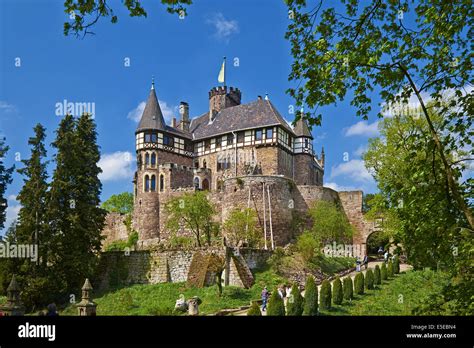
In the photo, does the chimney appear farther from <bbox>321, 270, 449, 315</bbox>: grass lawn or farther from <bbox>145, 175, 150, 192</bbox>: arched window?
<bbox>321, 270, 449, 315</bbox>: grass lawn

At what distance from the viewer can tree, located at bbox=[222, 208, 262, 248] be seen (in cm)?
3631

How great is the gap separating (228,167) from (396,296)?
26.4m

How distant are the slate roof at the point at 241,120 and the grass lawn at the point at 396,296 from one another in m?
21.2

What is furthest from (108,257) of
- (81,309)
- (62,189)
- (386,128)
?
(386,128)

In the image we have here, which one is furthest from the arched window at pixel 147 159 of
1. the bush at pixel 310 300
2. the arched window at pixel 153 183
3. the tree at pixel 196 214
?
the bush at pixel 310 300

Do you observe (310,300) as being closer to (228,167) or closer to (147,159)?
(228,167)

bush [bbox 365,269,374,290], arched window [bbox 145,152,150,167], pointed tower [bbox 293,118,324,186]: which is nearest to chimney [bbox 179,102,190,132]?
arched window [bbox 145,152,150,167]

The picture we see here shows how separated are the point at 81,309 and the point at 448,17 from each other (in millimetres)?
14925

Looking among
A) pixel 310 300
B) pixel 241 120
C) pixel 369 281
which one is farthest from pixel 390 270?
pixel 241 120

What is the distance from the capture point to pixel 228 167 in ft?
158

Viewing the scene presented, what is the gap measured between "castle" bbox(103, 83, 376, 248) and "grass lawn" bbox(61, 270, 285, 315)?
34.6 feet

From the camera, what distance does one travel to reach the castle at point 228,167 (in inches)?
1548

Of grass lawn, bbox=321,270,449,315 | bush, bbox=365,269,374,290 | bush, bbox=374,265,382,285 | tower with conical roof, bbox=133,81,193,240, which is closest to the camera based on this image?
grass lawn, bbox=321,270,449,315

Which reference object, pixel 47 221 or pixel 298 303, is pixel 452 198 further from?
pixel 47 221
